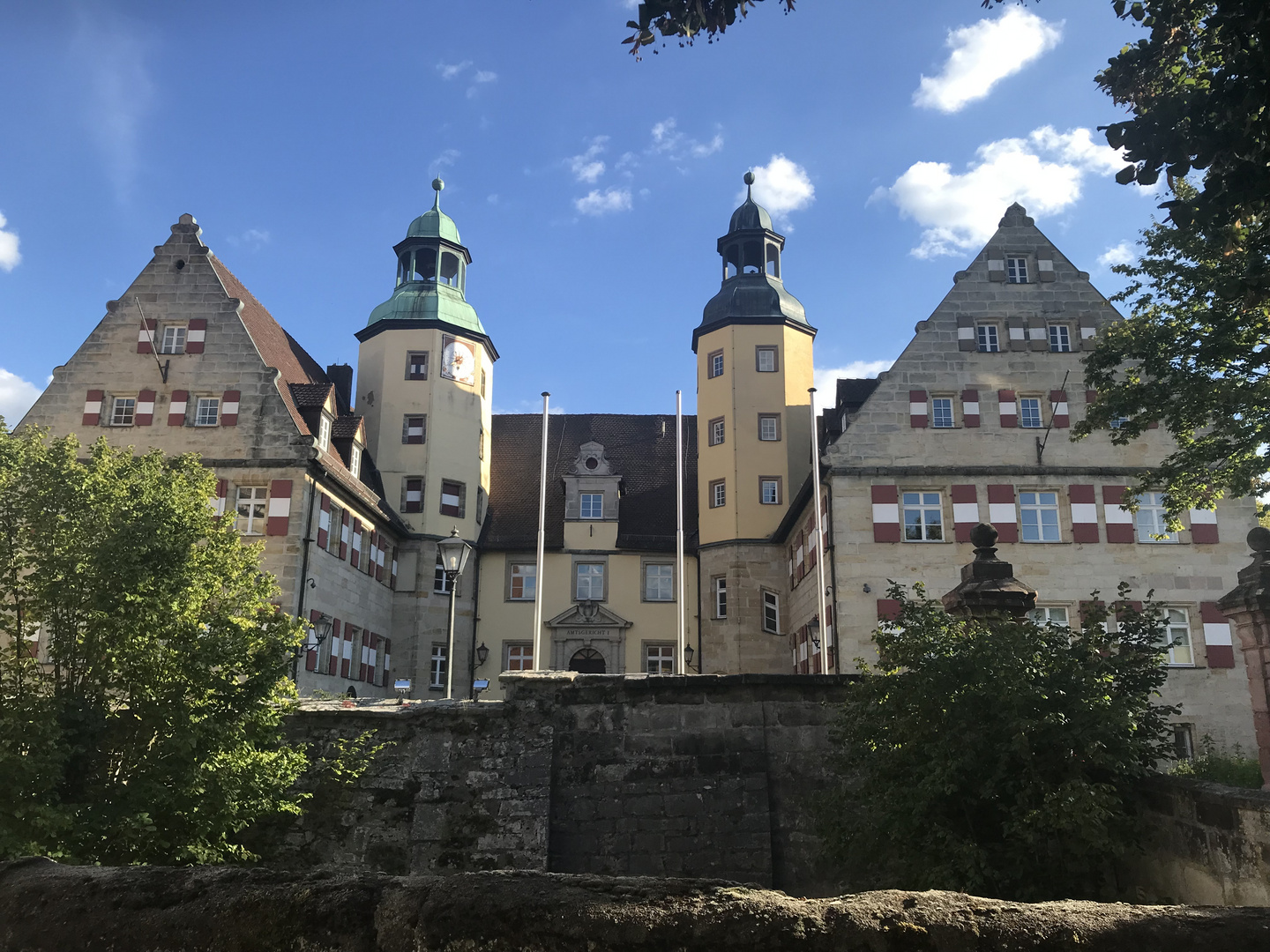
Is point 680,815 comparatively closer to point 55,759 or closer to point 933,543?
point 55,759

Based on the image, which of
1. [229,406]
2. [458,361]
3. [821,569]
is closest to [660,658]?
[821,569]

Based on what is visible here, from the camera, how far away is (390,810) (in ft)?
45.3

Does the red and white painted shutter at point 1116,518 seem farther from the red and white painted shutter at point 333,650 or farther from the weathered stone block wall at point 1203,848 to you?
the weathered stone block wall at point 1203,848

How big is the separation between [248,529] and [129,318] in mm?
7747

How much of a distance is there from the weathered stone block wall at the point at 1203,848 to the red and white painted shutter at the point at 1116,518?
19.9 metres

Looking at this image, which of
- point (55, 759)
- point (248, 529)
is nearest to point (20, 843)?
point (55, 759)

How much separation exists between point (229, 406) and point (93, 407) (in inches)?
154

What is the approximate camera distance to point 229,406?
28547 millimetres

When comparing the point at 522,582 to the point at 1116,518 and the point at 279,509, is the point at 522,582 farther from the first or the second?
the point at 1116,518

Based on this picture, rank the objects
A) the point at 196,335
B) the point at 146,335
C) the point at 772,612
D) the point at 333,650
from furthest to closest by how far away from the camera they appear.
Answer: the point at 772,612 < the point at 146,335 < the point at 196,335 < the point at 333,650

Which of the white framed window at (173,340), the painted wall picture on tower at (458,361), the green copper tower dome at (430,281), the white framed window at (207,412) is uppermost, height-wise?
the green copper tower dome at (430,281)

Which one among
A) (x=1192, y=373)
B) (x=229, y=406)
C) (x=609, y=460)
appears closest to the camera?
(x=1192, y=373)

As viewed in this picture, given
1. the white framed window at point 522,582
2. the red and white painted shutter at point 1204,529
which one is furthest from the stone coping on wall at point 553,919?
the white framed window at point 522,582

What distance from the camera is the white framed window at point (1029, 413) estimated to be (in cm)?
2781
